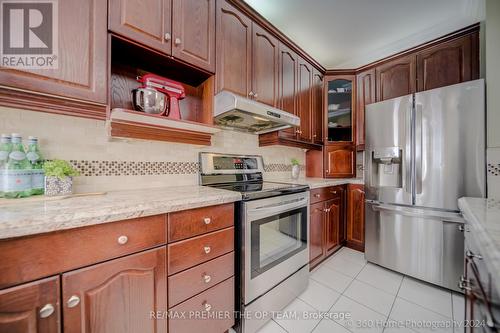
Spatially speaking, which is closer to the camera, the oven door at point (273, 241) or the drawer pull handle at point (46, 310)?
the drawer pull handle at point (46, 310)

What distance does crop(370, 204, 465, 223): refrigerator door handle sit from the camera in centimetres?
157

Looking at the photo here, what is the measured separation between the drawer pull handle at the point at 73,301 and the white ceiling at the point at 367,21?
2.48 m

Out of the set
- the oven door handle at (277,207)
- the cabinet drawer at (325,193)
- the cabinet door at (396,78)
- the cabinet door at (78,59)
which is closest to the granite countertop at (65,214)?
the oven door handle at (277,207)

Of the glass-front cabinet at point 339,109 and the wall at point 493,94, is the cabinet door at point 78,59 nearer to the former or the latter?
the glass-front cabinet at point 339,109

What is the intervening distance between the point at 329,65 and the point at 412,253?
2.79m

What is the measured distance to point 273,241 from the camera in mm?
1373

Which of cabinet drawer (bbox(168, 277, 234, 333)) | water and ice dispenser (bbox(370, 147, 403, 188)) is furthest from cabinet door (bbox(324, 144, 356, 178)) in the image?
cabinet drawer (bbox(168, 277, 234, 333))

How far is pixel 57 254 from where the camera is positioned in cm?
64

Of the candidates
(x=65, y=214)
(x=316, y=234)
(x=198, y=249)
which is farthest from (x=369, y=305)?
(x=65, y=214)

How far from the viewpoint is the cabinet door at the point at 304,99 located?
2.20 meters

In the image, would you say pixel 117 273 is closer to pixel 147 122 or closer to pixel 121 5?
pixel 147 122

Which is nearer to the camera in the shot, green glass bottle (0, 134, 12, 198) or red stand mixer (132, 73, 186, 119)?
green glass bottle (0, 134, 12, 198)

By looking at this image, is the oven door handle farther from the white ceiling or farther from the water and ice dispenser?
the white ceiling

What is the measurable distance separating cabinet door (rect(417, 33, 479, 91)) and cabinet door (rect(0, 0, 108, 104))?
2.84 meters
